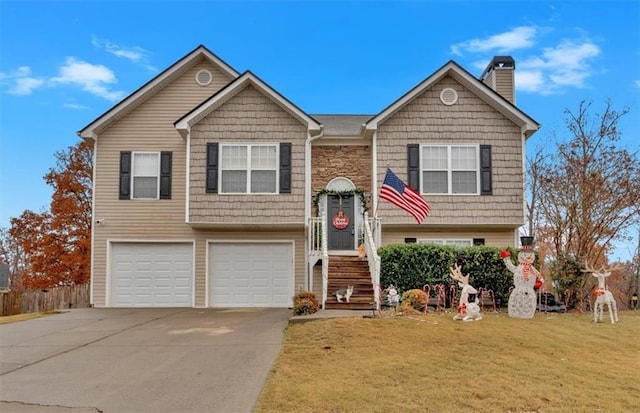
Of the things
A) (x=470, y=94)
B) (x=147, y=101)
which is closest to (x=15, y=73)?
(x=147, y=101)

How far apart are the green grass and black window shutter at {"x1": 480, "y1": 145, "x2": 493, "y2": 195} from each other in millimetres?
5708

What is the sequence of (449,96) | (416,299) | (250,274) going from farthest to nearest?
(250,274)
(449,96)
(416,299)

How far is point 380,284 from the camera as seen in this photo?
1298 centimetres

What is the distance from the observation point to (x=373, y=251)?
1312 cm

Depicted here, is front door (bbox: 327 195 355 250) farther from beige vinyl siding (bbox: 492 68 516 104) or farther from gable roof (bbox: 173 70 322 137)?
beige vinyl siding (bbox: 492 68 516 104)

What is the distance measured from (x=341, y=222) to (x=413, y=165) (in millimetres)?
2937

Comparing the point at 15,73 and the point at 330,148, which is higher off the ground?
the point at 15,73

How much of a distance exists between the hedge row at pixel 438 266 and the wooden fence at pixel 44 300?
33.3ft

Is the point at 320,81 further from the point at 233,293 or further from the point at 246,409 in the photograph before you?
the point at 246,409

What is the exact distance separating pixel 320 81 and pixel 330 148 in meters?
3.79

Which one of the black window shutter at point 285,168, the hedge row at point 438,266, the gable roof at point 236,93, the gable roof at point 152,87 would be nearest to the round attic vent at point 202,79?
the gable roof at point 152,87

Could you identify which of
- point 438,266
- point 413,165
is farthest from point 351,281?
point 413,165

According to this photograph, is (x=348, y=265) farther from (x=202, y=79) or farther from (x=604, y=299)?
(x=202, y=79)

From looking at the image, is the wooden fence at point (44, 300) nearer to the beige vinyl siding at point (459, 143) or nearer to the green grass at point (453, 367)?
the green grass at point (453, 367)
